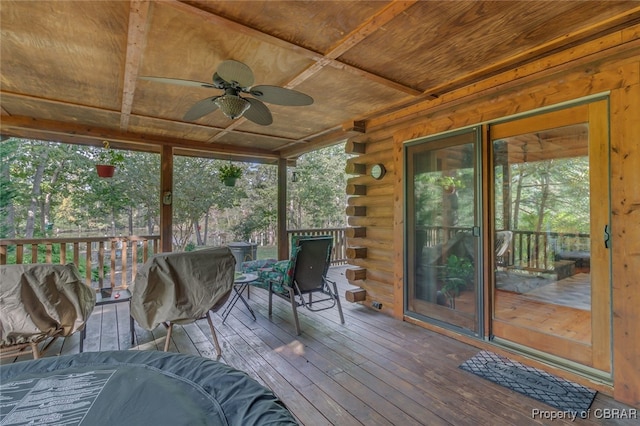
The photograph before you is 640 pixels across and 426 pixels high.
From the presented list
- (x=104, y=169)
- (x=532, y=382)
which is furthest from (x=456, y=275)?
(x=104, y=169)

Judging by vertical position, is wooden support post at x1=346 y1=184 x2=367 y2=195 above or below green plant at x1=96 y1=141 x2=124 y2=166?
below

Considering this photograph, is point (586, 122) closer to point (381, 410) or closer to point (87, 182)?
point (381, 410)

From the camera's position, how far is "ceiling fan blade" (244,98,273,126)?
2451 millimetres

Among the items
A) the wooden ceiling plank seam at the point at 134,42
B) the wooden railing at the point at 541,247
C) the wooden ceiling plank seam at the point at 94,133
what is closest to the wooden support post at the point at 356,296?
the wooden railing at the point at 541,247

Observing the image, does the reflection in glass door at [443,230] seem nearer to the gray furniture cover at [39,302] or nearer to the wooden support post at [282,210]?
the wooden support post at [282,210]

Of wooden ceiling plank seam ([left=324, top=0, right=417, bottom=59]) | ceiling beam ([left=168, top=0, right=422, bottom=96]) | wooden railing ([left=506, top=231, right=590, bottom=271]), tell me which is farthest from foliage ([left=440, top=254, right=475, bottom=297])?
wooden ceiling plank seam ([left=324, top=0, right=417, bottom=59])

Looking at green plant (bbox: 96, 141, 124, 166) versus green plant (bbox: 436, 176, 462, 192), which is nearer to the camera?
green plant (bbox: 436, 176, 462, 192)

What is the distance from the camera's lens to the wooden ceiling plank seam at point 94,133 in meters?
3.77

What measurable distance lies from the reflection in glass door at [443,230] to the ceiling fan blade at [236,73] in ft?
6.70

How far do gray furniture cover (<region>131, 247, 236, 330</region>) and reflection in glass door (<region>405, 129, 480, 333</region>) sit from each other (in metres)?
2.10

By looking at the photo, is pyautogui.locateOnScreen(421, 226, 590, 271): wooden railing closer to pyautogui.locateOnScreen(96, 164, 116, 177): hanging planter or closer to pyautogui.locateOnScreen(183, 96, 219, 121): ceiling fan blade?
pyautogui.locateOnScreen(183, 96, 219, 121): ceiling fan blade

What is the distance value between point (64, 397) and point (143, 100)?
308cm

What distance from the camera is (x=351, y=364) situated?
8.30ft

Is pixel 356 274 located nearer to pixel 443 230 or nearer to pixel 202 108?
pixel 443 230
